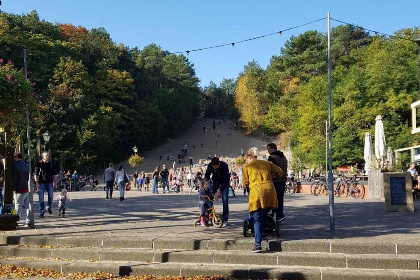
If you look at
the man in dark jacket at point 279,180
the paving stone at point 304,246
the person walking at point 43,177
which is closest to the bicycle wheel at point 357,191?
the man in dark jacket at point 279,180

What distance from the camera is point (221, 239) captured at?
24.4ft

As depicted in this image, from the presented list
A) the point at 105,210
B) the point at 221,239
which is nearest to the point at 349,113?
the point at 105,210

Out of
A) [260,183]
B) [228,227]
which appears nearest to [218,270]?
[260,183]

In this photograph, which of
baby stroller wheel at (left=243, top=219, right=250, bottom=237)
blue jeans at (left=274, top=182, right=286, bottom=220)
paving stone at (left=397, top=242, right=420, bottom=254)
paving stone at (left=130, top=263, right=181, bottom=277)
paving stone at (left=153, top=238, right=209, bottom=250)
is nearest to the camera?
paving stone at (left=130, top=263, right=181, bottom=277)

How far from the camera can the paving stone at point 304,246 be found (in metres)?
6.82

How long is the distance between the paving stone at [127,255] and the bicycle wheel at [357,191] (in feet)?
42.1

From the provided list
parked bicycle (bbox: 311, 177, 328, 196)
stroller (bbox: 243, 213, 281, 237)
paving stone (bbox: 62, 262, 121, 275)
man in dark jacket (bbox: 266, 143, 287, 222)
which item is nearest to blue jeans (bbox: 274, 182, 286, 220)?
man in dark jacket (bbox: 266, 143, 287, 222)

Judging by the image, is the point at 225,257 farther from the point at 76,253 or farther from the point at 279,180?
the point at 76,253

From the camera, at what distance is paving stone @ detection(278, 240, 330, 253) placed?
682 centimetres

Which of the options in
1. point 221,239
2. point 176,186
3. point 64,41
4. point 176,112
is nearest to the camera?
point 221,239

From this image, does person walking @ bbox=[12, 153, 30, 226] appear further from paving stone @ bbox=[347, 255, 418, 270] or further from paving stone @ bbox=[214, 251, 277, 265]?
paving stone @ bbox=[347, 255, 418, 270]

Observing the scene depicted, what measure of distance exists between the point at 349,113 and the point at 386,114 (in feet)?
10.6

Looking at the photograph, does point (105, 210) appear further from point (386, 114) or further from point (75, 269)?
point (386, 114)

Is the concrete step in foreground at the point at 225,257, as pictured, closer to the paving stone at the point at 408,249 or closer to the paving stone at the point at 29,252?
the paving stone at the point at 29,252
